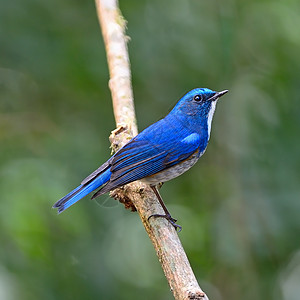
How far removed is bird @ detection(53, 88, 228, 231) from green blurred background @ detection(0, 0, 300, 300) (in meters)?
0.29

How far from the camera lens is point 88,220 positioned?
412 cm

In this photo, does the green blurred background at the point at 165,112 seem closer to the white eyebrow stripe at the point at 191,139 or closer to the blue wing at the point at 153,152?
the blue wing at the point at 153,152

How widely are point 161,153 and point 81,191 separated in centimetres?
73

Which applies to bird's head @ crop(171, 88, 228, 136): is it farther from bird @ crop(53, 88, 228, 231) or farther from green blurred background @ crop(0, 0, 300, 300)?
green blurred background @ crop(0, 0, 300, 300)

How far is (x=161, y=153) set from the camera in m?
4.29

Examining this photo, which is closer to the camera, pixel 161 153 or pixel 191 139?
pixel 161 153

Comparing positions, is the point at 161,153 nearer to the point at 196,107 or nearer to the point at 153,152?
the point at 153,152

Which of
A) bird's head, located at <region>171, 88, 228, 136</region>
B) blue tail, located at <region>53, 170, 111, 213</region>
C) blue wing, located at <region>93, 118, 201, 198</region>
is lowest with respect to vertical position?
blue tail, located at <region>53, 170, 111, 213</region>

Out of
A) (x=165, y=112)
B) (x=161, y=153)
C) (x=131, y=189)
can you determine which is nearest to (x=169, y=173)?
(x=161, y=153)

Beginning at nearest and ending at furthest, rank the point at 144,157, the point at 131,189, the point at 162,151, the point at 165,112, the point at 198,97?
the point at 131,189
the point at 144,157
the point at 162,151
the point at 198,97
the point at 165,112

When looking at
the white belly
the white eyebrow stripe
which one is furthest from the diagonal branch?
the white eyebrow stripe

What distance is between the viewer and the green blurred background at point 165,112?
4406 mm

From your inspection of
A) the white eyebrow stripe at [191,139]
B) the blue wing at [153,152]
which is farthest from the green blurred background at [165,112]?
the white eyebrow stripe at [191,139]

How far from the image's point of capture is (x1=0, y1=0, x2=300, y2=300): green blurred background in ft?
14.5
